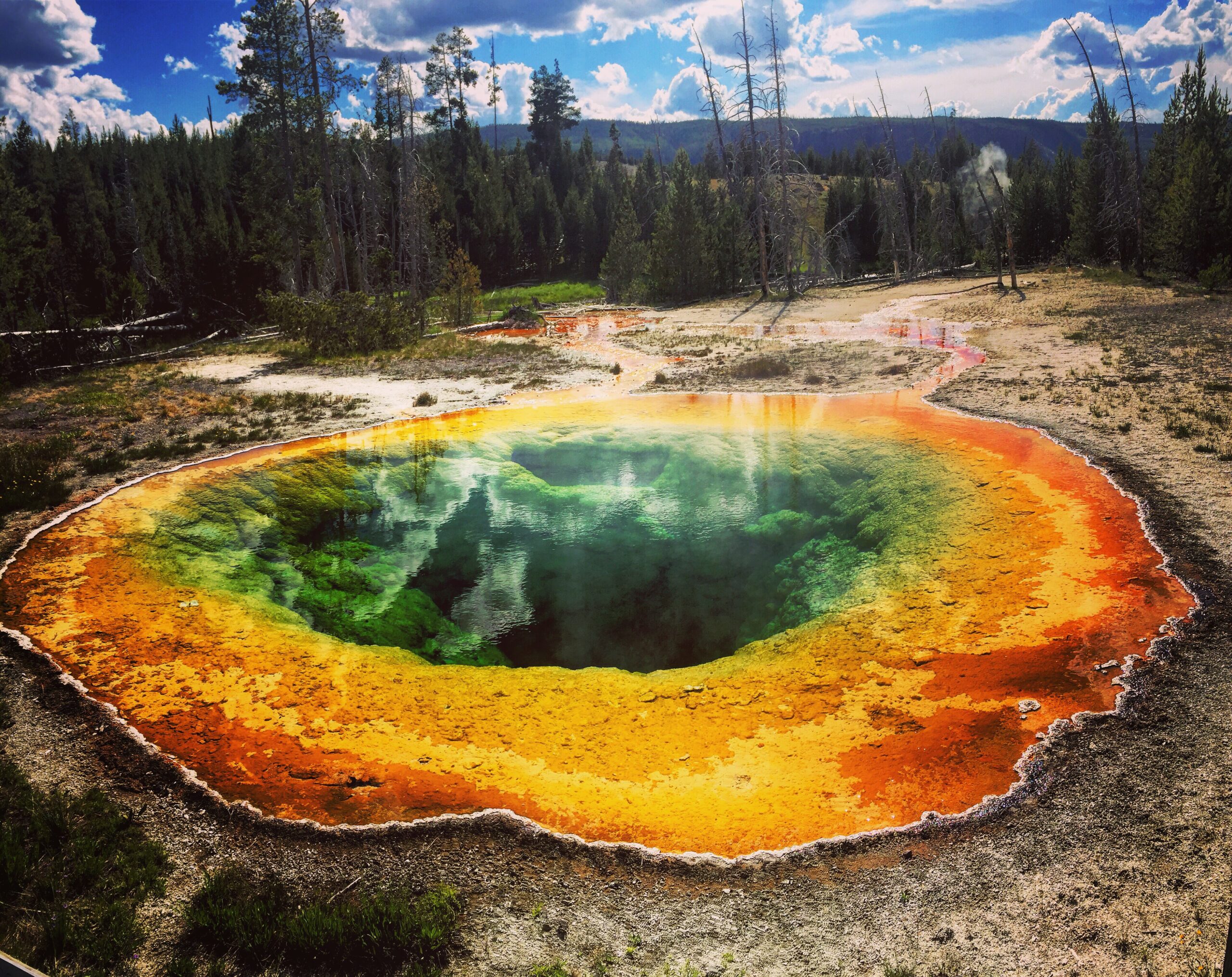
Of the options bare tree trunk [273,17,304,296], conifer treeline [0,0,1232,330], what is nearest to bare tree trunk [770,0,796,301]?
conifer treeline [0,0,1232,330]

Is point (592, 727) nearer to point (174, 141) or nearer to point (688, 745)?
point (688, 745)

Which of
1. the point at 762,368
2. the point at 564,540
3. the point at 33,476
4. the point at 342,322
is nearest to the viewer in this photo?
the point at 564,540

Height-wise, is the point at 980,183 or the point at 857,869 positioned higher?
the point at 980,183

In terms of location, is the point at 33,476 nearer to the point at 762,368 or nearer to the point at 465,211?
the point at 762,368

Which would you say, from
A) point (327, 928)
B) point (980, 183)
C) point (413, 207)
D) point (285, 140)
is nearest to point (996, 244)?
point (413, 207)

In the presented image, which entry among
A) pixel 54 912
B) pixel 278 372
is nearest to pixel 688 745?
pixel 54 912

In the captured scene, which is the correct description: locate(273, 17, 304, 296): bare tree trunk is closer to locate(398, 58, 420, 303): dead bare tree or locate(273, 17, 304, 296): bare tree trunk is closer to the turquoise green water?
locate(398, 58, 420, 303): dead bare tree

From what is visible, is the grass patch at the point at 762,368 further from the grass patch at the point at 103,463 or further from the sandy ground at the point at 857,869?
the grass patch at the point at 103,463
